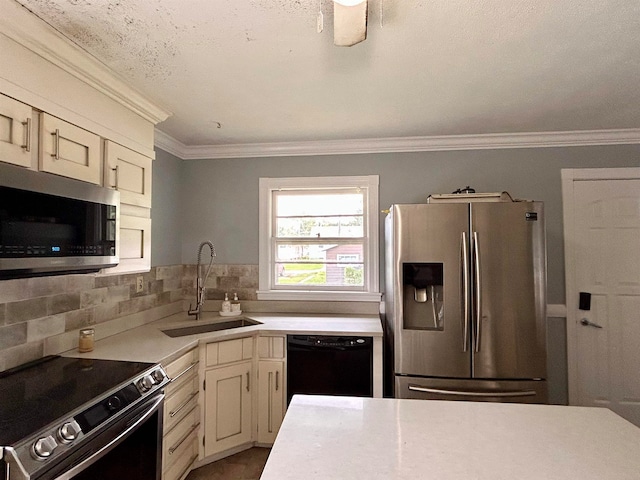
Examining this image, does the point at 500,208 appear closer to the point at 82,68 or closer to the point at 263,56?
the point at 263,56

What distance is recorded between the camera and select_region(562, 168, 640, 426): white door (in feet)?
8.82

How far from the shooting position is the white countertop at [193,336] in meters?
1.92

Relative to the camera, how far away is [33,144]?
1398 mm

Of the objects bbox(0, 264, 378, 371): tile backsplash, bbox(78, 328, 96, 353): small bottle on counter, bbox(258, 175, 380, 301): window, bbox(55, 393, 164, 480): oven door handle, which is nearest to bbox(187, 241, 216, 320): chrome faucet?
bbox(0, 264, 378, 371): tile backsplash

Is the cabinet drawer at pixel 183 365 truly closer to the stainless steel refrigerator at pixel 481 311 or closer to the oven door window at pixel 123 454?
the oven door window at pixel 123 454

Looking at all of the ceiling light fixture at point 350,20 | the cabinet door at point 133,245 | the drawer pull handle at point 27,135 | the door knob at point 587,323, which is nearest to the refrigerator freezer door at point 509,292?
the door knob at point 587,323

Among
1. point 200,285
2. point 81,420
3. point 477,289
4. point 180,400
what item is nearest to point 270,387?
point 180,400

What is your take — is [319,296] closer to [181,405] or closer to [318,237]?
[318,237]

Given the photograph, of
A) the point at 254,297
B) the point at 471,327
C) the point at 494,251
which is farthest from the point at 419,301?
the point at 254,297

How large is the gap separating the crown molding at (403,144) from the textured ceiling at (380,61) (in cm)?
15

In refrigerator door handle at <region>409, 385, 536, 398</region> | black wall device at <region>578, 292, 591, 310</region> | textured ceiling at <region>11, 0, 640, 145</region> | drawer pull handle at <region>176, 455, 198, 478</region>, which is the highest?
textured ceiling at <region>11, 0, 640, 145</region>

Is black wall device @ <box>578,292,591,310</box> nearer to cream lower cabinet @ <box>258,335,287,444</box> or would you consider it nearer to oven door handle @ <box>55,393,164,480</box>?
cream lower cabinet @ <box>258,335,287,444</box>

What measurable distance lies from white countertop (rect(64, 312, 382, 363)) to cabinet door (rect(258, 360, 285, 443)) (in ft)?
0.82

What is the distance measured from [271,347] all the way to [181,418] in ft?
2.26
